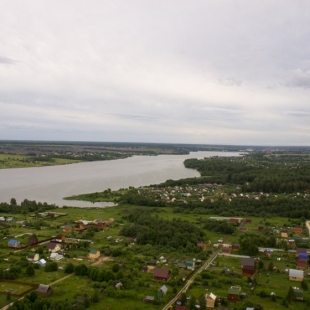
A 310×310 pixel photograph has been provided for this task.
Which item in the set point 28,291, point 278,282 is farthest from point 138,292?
point 278,282

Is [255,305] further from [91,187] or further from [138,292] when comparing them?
[91,187]

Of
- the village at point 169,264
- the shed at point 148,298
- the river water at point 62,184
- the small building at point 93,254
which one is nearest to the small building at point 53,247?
the village at point 169,264

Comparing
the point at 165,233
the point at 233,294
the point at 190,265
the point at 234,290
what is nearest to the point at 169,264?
the point at 190,265

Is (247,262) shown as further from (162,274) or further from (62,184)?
(62,184)

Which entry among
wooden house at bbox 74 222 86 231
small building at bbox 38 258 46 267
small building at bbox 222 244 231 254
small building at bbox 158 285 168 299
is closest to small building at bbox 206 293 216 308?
small building at bbox 158 285 168 299

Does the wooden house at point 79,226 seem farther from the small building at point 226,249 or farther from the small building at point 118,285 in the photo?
the small building at point 118,285

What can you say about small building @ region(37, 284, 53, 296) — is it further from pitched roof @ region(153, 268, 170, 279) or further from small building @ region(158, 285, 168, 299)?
pitched roof @ region(153, 268, 170, 279)
